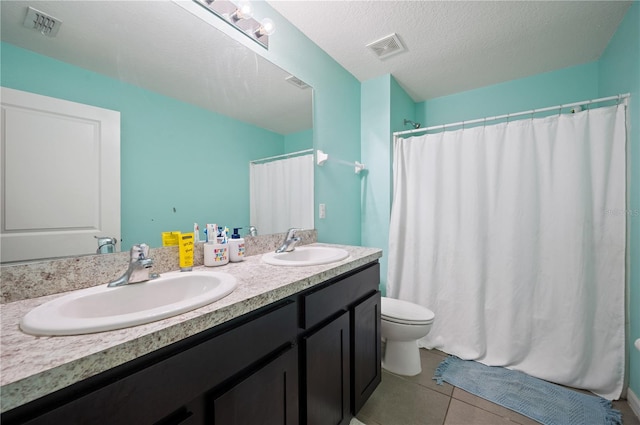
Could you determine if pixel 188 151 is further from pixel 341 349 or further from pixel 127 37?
pixel 341 349

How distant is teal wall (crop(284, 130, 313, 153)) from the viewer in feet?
5.21

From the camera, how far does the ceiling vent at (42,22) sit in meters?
0.74

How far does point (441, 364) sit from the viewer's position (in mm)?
1798

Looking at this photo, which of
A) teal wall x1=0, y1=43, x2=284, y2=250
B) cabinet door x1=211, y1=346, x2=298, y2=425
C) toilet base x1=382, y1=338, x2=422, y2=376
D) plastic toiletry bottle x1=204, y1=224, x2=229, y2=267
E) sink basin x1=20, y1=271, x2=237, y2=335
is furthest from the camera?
toilet base x1=382, y1=338, x2=422, y2=376

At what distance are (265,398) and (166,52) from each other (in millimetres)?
1367

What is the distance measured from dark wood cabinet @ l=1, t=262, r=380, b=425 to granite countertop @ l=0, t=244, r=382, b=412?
0.12ft

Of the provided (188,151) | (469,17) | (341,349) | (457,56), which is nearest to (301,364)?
(341,349)

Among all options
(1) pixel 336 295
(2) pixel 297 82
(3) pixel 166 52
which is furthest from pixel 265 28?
(1) pixel 336 295

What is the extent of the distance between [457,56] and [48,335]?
256 centimetres

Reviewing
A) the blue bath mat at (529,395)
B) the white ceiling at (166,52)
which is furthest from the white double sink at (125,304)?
the blue bath mat at (529,395)

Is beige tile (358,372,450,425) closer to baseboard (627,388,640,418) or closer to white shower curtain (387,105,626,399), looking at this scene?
white shower curtain (387,105,626,399)

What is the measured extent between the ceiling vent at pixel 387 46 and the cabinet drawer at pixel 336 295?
152 cm

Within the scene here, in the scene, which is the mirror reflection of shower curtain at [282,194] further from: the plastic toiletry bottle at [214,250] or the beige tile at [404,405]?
the beige tile at [404,405]

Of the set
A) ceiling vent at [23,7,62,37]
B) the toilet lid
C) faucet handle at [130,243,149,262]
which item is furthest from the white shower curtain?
ceiling vent at [23,7,62,37]
